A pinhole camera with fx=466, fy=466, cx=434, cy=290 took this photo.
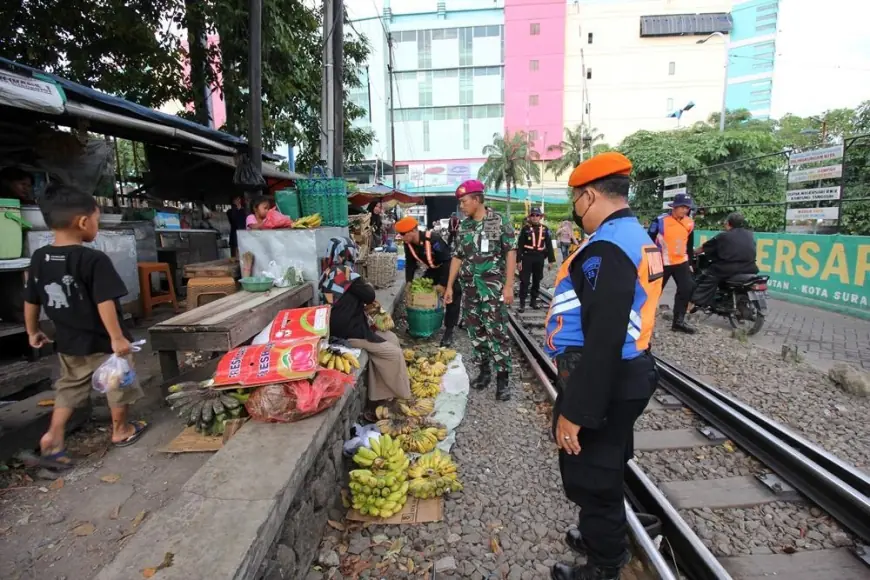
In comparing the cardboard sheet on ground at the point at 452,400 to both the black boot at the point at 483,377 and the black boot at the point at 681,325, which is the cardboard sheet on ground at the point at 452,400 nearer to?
the black boot at the point at 483,377

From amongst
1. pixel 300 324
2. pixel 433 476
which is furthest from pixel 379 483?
pixel 300 324

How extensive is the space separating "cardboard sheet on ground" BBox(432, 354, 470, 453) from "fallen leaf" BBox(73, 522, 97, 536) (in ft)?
7.87

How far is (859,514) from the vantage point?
2.84 meters

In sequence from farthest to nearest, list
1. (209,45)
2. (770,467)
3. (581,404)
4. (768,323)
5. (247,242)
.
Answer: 1. (209,45)
2. (768,323)
3. (247,242)
4. (770,467)
5. (581,404)

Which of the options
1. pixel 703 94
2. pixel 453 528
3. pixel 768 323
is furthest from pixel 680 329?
pixel 703 94

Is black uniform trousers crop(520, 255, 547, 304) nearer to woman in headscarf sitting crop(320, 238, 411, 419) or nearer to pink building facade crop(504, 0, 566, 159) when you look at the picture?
woman in headscarf sitting crop(320, 238, 411, 419)

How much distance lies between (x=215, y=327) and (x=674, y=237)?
639cm

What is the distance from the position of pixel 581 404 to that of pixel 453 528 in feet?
5.24

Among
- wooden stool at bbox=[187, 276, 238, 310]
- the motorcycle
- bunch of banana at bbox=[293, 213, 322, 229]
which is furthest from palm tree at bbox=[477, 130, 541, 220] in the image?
wooden stool at bbox=[187, 276, 238, 310]

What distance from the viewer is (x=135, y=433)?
10.8 feet

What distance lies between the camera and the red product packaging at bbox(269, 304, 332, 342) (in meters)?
3.57

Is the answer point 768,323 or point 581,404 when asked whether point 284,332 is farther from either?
point 768,323

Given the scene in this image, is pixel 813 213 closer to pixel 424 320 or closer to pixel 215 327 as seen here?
pixel 424 320

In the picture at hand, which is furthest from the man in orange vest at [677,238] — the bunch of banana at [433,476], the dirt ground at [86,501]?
the dirt ground at [86,501]
